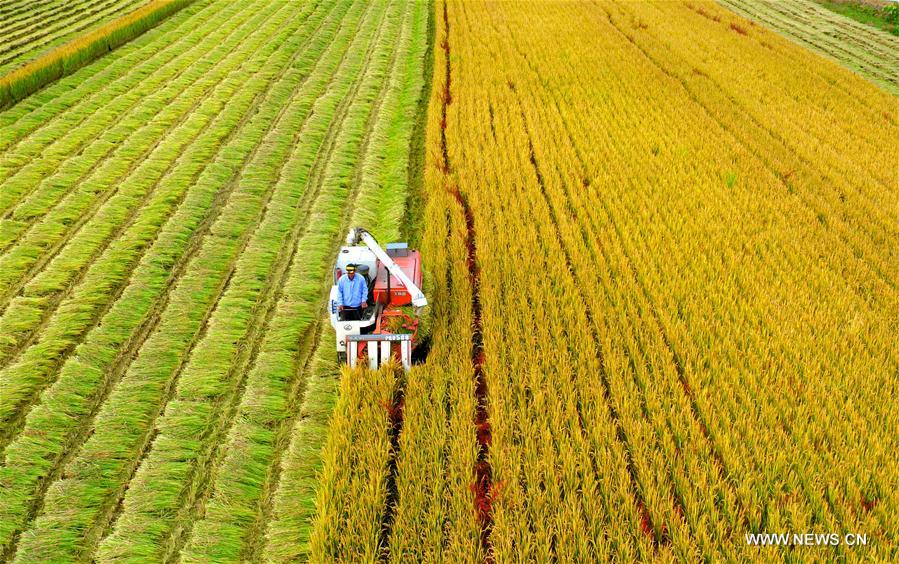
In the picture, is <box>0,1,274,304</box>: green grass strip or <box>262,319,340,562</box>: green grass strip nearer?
<box>262,319,340,562</box>: green grass strip

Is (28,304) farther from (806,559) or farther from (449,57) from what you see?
(449,57)

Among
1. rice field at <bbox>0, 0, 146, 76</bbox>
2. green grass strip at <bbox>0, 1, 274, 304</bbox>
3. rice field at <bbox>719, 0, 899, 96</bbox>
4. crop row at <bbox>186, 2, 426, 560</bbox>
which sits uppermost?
rice field at <bbox>719, 0, 899, 96</bbox>

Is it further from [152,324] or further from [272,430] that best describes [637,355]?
[152,324]

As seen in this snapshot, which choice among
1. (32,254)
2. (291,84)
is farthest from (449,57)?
(32,254)

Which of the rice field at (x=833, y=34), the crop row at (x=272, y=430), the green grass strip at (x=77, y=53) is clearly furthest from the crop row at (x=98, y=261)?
the rice field at (x=833, y=34)

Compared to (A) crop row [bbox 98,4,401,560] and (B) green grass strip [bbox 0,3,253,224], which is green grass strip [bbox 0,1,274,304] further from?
(A) crop row [bbox 98,4,401,560]

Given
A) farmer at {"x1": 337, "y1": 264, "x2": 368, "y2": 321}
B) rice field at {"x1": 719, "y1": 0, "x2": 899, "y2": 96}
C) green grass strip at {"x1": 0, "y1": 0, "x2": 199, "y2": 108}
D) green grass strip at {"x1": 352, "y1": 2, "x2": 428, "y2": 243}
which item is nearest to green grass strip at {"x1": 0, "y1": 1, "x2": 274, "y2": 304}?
green grass strip at {"x1": 0, "y1": 0, "x2": 199, "y2": 108}
